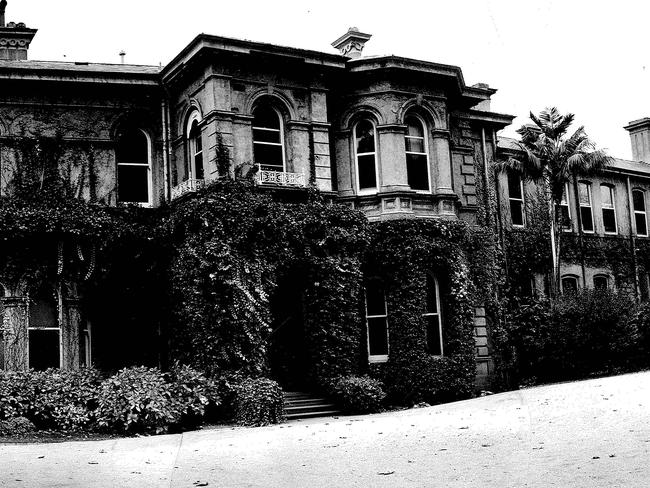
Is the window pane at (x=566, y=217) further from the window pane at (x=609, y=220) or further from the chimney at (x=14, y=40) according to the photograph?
the chimney at (x=14, y=40)

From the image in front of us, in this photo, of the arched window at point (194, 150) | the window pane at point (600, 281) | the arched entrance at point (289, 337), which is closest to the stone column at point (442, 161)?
the arched entrance at point (289, 337)

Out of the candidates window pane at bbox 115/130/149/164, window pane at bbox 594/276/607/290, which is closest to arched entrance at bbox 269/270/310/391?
window pane at bbox 115/130/149/164

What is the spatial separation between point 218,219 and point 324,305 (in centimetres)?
328

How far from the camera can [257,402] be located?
17.5 metres

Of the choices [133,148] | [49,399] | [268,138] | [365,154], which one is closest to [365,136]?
[365,154]

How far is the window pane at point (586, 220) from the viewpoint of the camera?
30.9 metres

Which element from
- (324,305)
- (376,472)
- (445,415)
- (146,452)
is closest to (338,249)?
(324,305)

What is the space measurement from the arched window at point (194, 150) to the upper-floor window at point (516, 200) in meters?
11.3

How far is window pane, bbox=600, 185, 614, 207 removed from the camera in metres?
31.8

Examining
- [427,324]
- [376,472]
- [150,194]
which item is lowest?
[376,472]

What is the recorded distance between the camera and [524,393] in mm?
19562

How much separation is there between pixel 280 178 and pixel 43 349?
699 centimetres

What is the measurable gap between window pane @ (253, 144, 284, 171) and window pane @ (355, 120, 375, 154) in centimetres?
244

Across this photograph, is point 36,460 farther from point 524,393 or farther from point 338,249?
point 524,393
